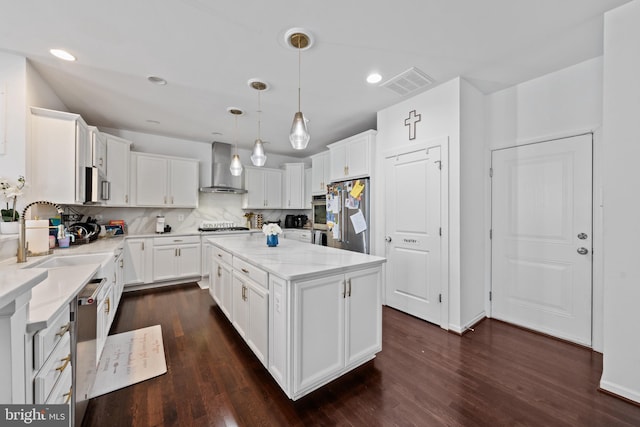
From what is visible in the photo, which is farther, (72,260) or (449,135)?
(449,135)

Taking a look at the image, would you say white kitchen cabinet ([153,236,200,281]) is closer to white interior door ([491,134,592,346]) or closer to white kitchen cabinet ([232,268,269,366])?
white kitchen cabinet ([232,268,269,366])

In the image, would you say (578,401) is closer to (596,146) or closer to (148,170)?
(596,146)

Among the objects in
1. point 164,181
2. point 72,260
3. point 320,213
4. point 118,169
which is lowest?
point 72,260

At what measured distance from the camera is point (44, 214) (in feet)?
8.86

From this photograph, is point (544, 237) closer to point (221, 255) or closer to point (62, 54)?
point (221, 255)

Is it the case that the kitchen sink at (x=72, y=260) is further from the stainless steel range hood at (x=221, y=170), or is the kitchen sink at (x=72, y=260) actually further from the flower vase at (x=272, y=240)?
the stainless steel range hood at (x=221, y=170)

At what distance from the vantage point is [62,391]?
117 centimetres

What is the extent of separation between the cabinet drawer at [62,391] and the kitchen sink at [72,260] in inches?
46.1

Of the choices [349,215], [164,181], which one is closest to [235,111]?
[164,181]

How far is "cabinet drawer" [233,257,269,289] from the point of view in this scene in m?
1.85

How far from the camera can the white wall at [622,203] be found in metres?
1.64

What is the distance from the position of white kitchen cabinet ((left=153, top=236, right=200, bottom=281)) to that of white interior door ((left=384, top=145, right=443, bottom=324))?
3.23m

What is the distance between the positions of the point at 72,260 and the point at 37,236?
32 centimetres

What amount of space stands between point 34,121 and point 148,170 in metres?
1.77
